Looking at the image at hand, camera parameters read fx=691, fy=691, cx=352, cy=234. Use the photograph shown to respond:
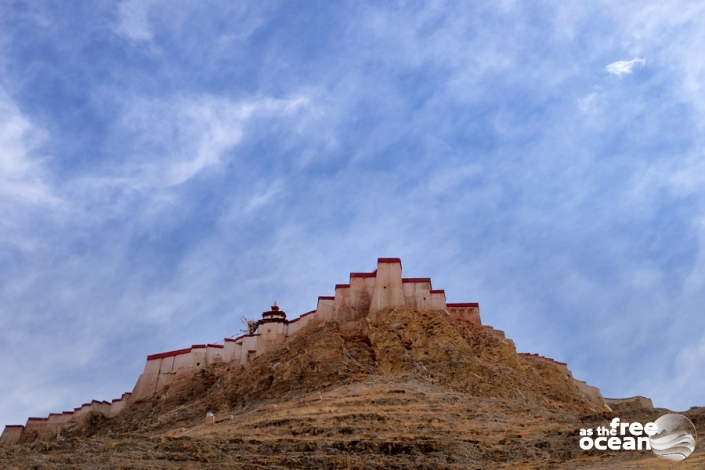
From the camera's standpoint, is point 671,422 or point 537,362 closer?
point 671,422

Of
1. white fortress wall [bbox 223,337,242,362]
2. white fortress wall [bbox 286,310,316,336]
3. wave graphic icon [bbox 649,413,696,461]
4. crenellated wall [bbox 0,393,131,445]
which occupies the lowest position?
wave graphic icon [bbox 649,413,696,461]

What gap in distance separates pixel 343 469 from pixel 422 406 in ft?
24.5

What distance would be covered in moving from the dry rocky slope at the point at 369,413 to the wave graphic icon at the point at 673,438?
36 centimetres

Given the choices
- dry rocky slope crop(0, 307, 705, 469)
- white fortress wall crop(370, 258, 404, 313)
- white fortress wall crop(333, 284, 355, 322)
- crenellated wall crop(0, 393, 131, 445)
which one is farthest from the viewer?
crenellated wall crop(0, 393, 131, 445)

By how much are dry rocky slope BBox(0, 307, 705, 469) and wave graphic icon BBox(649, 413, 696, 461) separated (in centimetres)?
36

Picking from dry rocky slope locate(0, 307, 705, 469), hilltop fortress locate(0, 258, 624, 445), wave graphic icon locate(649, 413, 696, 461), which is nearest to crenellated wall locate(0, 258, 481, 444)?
hilltop fortress locate(0, 258, 624, 445)

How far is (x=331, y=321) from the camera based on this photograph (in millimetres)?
34000

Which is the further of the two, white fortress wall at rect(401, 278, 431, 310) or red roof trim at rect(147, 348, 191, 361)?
red roof trim at rect(147, 348, 191, 361)

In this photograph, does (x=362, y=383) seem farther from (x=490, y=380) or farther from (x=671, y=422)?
(x=671, y=422)

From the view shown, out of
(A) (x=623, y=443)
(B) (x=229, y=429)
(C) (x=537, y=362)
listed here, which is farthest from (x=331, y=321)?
(A) (x=623, y=443)

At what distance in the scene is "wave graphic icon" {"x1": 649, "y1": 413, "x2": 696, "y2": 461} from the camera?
14.1m

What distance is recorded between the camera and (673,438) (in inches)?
581

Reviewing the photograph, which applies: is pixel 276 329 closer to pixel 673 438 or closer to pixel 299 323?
pixel 299 323

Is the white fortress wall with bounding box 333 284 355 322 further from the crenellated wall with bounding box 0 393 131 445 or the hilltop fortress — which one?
the crenellated wall with bounding box 0 393 131 445
